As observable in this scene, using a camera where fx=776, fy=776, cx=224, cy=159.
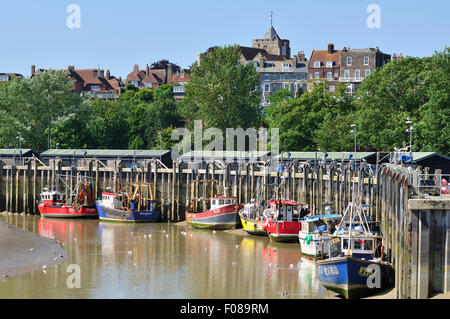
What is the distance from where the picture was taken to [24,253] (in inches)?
1959

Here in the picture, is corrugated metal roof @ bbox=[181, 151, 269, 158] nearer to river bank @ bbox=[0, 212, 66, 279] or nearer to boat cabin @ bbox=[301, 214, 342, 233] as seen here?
river bank @ bbox=[0, 212, 66, 279]

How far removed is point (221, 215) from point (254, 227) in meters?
5.65

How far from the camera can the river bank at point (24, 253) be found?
148 feet

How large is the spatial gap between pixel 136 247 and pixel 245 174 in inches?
649

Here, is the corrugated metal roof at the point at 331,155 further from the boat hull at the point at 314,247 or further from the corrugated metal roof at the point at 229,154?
the boat hull at the point at 314,247

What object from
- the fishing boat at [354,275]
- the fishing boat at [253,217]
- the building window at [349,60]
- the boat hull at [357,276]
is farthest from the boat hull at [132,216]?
the building window at [349,60]

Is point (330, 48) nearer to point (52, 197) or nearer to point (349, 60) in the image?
point (349, 60)

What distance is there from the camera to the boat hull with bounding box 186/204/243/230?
6588 cm

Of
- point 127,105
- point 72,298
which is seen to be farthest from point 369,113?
point 127,105

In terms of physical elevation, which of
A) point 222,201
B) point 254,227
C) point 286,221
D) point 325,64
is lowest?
point 254,227

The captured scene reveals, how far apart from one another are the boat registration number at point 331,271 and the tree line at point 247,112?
138 ft

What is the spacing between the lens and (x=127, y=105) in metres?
150

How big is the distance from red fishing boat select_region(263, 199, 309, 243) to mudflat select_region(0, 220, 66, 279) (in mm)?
15272

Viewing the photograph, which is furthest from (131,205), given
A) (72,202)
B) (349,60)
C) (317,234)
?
(349,60)
